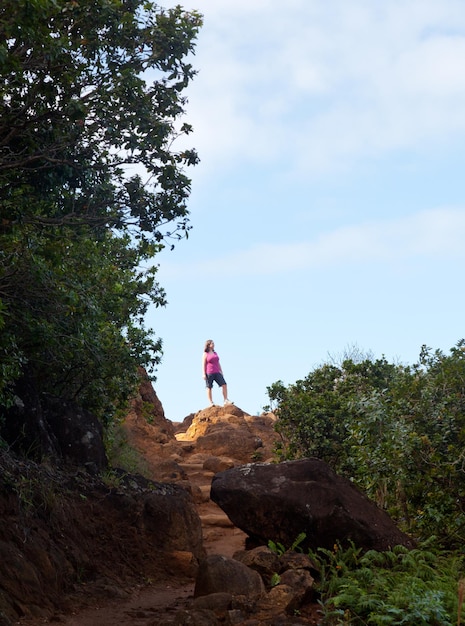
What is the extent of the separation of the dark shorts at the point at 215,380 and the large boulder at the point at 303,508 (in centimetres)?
1964

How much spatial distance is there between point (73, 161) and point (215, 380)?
2000cm

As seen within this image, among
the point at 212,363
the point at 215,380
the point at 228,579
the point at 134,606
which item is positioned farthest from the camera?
the point at 215,380

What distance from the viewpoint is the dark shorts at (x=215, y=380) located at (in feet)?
110

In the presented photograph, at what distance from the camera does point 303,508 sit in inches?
509

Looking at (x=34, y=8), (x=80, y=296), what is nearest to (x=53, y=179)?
(x=80, y=296)

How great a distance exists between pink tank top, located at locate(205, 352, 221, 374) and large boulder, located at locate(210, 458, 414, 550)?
18.9 metres

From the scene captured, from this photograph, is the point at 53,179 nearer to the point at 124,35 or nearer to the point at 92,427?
the point at 124,35

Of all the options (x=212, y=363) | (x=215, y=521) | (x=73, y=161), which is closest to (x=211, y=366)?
(x=212, y=363)

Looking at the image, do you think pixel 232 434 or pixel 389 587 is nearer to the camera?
pixel 389 587

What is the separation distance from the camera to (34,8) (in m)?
11.1

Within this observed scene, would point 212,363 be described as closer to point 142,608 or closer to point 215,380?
point 215,380

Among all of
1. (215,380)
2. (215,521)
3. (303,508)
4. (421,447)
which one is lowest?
(215,521)

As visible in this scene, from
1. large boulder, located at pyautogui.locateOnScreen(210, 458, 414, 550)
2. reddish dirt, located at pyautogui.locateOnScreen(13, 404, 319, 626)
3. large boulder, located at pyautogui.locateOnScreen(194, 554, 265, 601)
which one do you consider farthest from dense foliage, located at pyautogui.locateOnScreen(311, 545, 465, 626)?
large boulder, located at pyautogui.locateOnScreen(194, 554, 265, 601)

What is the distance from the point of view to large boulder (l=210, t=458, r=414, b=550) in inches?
506
